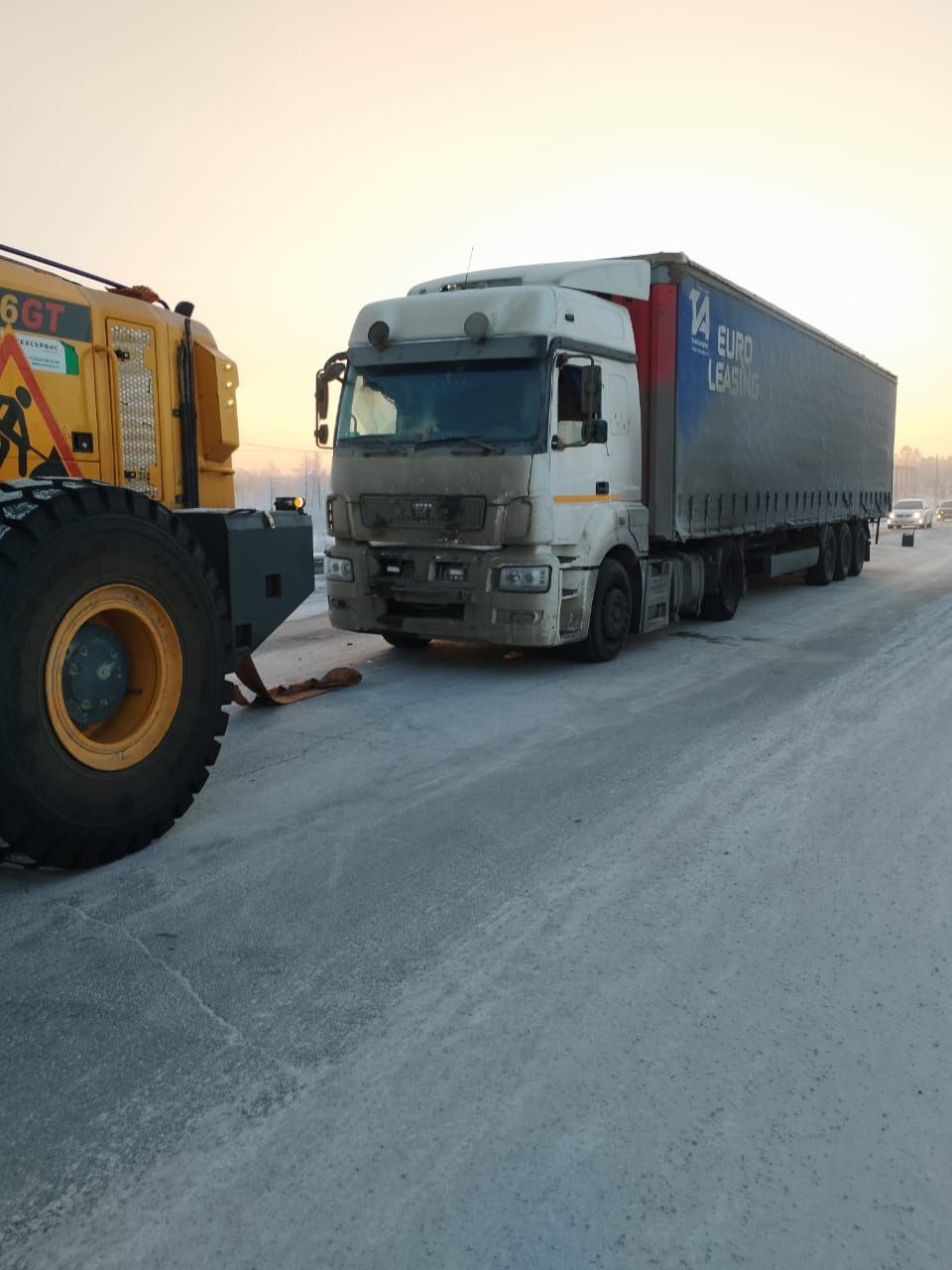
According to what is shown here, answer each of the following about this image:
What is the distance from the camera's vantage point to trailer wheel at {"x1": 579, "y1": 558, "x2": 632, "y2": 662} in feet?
29.9

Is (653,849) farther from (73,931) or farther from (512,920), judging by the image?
(73,931)

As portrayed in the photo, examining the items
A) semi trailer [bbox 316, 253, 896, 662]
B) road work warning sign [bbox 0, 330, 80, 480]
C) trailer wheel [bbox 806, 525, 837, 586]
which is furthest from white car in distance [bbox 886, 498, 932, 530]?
road work warning sign [bbox 0, 330, 80, 480]

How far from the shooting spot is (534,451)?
8000 millimetres

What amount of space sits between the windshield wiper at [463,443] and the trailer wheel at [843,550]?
1144cm

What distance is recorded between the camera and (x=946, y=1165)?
8.02ft

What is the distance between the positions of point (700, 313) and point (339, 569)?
474 centimetres

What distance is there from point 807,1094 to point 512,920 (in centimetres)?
134

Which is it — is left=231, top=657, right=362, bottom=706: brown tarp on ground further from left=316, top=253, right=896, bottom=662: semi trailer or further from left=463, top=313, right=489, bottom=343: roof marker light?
left=463, top=313, right=489, bottom=343: roof marker light

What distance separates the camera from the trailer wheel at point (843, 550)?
17.9 meters

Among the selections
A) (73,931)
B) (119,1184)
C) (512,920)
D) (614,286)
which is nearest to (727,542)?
(614,286)

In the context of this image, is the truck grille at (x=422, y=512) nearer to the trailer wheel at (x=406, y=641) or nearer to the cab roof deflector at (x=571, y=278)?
the trailer wheel at (x=406, y=641)

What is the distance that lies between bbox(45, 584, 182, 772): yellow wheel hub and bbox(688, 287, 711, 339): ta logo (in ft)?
24.1

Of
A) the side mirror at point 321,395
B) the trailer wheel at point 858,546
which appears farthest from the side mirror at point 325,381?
the trailer wheel at point 858,546

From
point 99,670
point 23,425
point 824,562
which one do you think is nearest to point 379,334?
point 23,425
